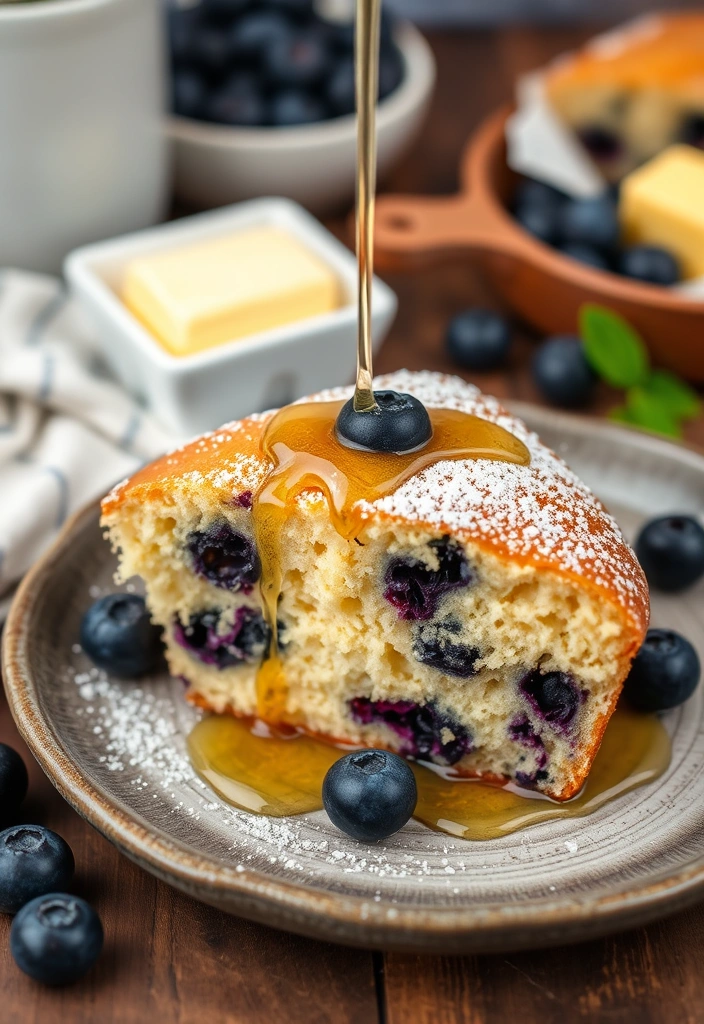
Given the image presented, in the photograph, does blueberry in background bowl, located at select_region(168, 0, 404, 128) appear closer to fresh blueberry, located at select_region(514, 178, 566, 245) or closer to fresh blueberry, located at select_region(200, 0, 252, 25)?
fresh blueberry, located at select_region(200, 0, 252, 25)

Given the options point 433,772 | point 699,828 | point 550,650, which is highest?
point 550,650

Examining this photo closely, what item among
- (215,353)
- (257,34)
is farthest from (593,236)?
(257,34)

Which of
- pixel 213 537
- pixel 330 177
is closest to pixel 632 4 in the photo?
pixel 330 177

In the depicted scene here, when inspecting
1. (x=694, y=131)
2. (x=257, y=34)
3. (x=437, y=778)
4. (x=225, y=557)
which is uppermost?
(x=257, y=34)

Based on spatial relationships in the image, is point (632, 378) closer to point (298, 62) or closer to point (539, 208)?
point (539, 208)

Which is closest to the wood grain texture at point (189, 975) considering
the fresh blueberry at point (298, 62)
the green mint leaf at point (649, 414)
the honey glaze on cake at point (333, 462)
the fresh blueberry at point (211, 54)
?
the honey glaze on cake at point (333, 462)

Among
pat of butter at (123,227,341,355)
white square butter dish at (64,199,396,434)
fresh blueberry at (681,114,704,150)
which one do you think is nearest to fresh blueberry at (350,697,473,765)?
white square butter dish at (64,199,396,434)

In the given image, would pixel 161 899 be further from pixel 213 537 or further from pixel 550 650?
pixel 550 650
